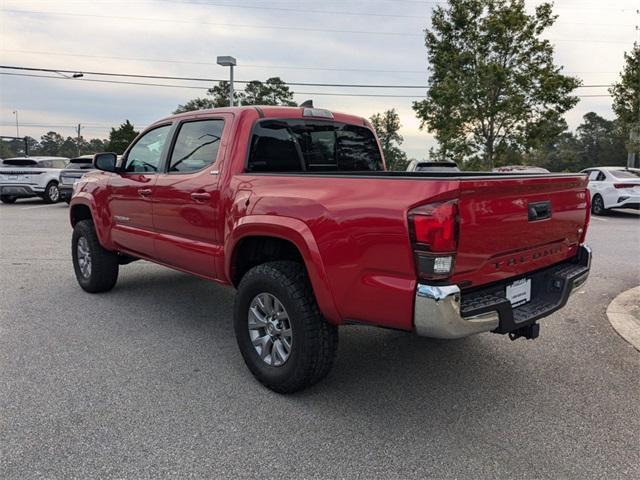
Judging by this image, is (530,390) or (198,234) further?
(198,234)

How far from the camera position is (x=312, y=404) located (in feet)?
10.5

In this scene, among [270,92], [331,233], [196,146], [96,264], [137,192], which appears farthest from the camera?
[270,92]

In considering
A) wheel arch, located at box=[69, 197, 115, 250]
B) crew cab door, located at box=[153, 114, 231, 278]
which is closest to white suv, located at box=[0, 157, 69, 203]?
wheel arch, located at box=[69, 197, 115, 250]

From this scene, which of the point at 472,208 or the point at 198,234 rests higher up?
the point at 472,208

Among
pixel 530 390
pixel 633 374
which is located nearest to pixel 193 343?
pixel 530 390

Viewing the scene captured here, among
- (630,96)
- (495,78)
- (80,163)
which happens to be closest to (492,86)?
(495,78)

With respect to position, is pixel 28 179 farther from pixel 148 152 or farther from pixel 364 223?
pixel 364 223

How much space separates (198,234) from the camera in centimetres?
404

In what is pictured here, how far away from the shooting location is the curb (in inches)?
172

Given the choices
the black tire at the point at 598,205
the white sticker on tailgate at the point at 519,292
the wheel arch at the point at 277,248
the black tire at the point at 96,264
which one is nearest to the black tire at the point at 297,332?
the wheel arch at the point at 277,248

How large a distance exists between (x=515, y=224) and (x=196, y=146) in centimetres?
265

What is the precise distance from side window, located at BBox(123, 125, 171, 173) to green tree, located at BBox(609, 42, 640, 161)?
1851cm

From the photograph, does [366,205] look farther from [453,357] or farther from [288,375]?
[453,357]

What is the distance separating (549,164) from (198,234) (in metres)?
75.7
